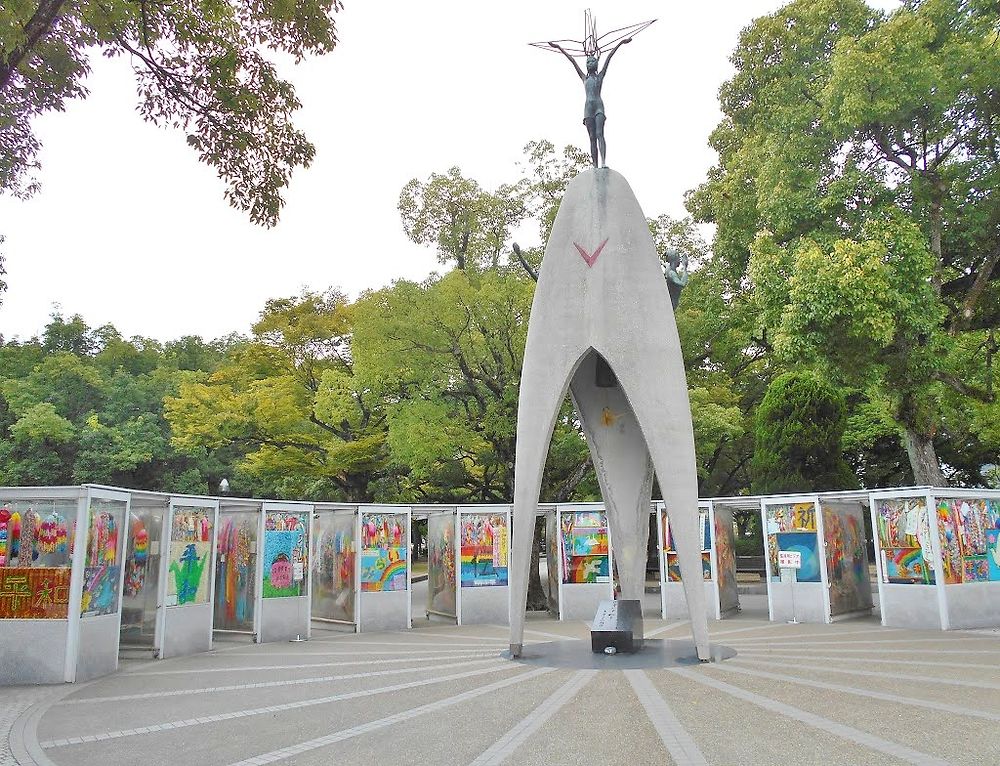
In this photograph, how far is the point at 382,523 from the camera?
1552 centimetres

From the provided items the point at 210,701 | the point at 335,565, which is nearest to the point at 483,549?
the point at 335,565

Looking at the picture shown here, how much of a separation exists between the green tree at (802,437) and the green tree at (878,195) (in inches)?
220

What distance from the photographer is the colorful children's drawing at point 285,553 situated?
542 inches

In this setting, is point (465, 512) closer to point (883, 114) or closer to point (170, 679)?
point (170, 679)

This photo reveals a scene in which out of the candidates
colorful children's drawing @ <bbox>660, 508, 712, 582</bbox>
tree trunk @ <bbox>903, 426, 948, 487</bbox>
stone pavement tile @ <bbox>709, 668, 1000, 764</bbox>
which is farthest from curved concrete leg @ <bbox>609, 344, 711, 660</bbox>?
tree trunk @ <bbox>903, 426, 948, 487</bbox>

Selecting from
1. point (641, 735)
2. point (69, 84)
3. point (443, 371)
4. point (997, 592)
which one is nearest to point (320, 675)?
point (641, 735)

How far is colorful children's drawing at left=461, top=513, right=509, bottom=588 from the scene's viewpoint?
16266 millimetres

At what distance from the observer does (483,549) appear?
16328 millimetres

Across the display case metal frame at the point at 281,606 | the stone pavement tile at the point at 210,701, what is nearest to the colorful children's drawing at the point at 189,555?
the display case metal frame at the point at 281,606

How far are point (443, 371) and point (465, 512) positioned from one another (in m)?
4.30

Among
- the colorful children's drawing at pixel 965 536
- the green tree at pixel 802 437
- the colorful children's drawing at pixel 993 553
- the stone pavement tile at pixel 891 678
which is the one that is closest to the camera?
the stone pavement tile at pixel 891 678

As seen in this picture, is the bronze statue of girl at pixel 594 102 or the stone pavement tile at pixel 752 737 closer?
the stone pavement tile at pixel 752 737

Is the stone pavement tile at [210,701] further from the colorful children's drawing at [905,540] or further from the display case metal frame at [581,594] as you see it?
the colorful children's drawing at [905,540]

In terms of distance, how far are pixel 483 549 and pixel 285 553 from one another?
444 centimetres
